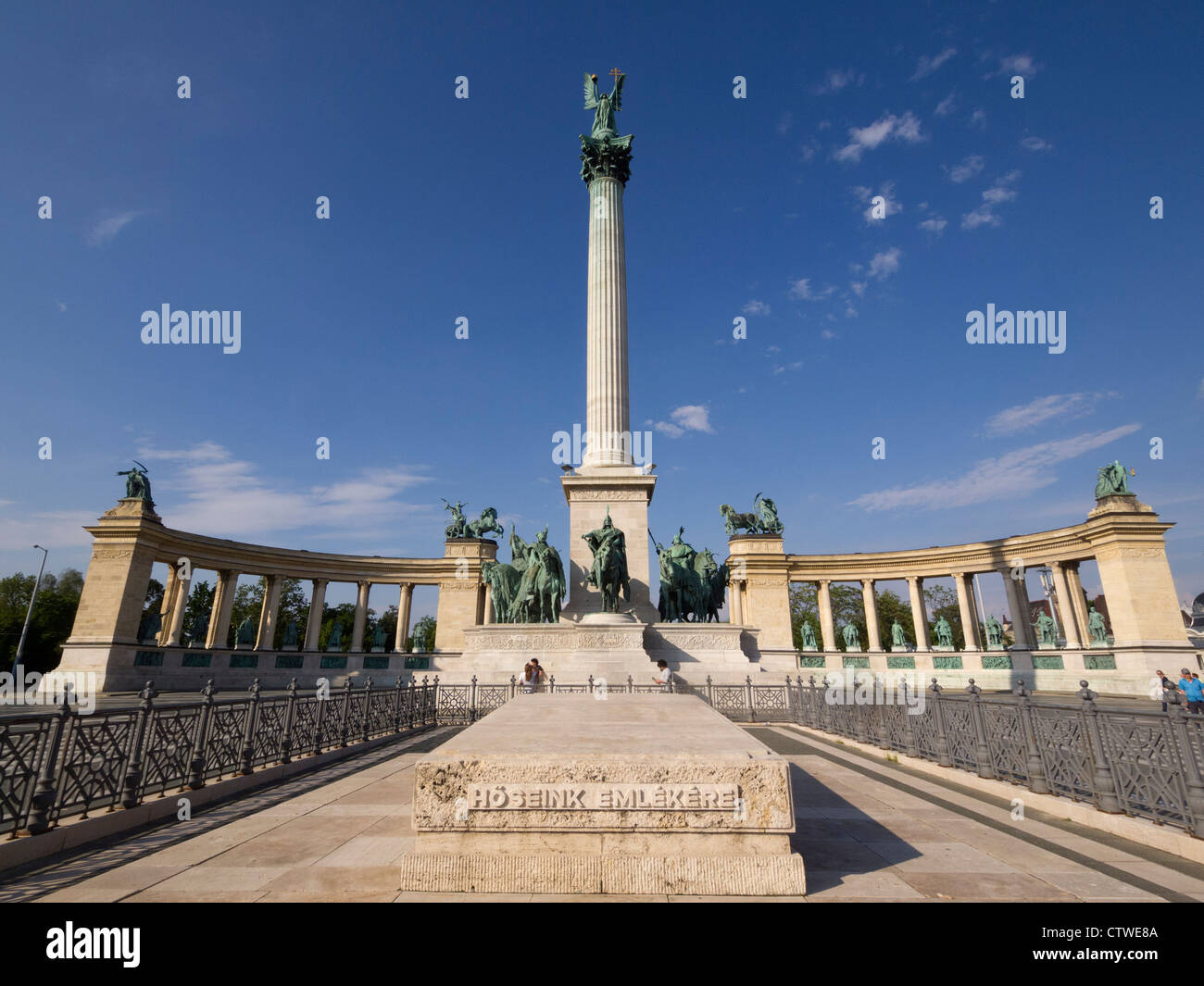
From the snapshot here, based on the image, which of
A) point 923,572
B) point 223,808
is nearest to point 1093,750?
point 223,808

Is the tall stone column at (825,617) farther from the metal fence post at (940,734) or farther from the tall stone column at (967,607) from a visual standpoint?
the metal fence post at (940,734)

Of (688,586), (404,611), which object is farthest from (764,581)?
(404,611)

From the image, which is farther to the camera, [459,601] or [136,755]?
[459,601]

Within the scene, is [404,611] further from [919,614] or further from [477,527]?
[919,614]

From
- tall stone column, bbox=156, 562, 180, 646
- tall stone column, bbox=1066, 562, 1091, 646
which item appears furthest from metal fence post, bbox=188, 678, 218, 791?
tall stone column, bbox=1066, 562, 1091, 646

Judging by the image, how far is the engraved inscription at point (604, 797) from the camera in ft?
14.8

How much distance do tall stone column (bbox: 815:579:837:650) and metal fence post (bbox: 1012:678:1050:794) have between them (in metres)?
43.9

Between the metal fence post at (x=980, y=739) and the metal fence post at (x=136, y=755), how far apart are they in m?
12.2

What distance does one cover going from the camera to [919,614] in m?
48.2

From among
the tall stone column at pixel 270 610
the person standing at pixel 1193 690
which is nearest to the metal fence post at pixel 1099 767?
the person standing at pixel 1193 690

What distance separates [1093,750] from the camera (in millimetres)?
7383

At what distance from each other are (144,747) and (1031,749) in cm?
1260

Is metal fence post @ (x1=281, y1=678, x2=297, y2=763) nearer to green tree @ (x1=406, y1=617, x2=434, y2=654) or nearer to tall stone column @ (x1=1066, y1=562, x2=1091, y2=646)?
tall stone column @ (x1=1066, y1=562, x2=1091, y2=646)
